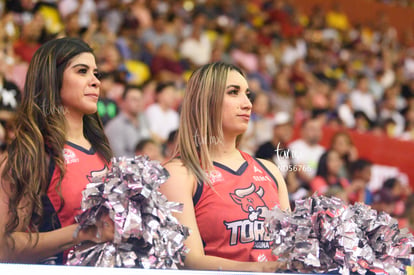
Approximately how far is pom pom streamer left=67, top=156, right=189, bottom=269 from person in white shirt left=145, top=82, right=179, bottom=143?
371 centimetres

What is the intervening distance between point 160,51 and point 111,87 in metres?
2.34

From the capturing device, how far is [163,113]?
5.88 meters

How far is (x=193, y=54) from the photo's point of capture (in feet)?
28.6

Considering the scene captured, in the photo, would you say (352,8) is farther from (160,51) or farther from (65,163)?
(65,163)

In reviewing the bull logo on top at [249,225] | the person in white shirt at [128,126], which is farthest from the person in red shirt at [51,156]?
the person in white shirt at [128,126]

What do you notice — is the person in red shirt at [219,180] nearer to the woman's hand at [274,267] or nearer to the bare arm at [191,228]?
the bare arm at [191,228]

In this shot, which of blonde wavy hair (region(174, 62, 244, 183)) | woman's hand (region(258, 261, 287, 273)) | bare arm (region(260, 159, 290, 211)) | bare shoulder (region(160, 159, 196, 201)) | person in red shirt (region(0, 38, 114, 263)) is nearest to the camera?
woman's hand (region(258, 261, 287, 273))

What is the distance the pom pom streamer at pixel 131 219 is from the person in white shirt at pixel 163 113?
3.71 m

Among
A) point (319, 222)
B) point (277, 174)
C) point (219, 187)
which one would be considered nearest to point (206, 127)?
point (219, 187)

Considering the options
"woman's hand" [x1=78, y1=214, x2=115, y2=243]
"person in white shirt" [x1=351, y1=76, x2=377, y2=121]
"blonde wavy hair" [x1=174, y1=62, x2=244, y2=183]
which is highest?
"person in white shirt" [x1=351, y1=76, x2=377, y2=121]

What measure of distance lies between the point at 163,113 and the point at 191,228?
3649mm

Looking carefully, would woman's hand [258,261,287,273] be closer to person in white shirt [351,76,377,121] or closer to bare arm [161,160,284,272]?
bare arm [161,160,284,272]

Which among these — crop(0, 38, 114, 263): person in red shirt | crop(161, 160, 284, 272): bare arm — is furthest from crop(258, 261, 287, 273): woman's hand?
crop(0, 38, 114, 263): person in red shirt

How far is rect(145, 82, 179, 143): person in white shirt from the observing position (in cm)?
581
